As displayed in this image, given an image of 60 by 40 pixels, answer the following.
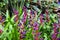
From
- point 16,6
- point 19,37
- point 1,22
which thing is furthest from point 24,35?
point 16,6

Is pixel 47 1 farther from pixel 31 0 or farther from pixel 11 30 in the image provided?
pixel 11 30

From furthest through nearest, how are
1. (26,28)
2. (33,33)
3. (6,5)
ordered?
(6,5) < (26,28) < (33,33)

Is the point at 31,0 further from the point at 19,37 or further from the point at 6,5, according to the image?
the point at 19,37

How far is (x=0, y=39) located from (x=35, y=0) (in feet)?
5.71

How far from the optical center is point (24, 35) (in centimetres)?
276

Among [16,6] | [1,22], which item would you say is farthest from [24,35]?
[16,6]

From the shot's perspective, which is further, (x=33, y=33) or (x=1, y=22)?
(x=1, y=22)

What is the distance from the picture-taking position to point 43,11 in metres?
4.29

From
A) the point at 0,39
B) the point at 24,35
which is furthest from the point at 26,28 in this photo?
the point at 0,39

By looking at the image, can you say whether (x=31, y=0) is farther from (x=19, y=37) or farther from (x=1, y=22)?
(x=19, y=37)

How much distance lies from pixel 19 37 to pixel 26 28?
0.30 metres

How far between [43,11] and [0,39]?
69.9 inches

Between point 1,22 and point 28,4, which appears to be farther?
point 28,4

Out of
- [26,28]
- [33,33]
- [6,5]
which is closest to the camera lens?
[33,33]
